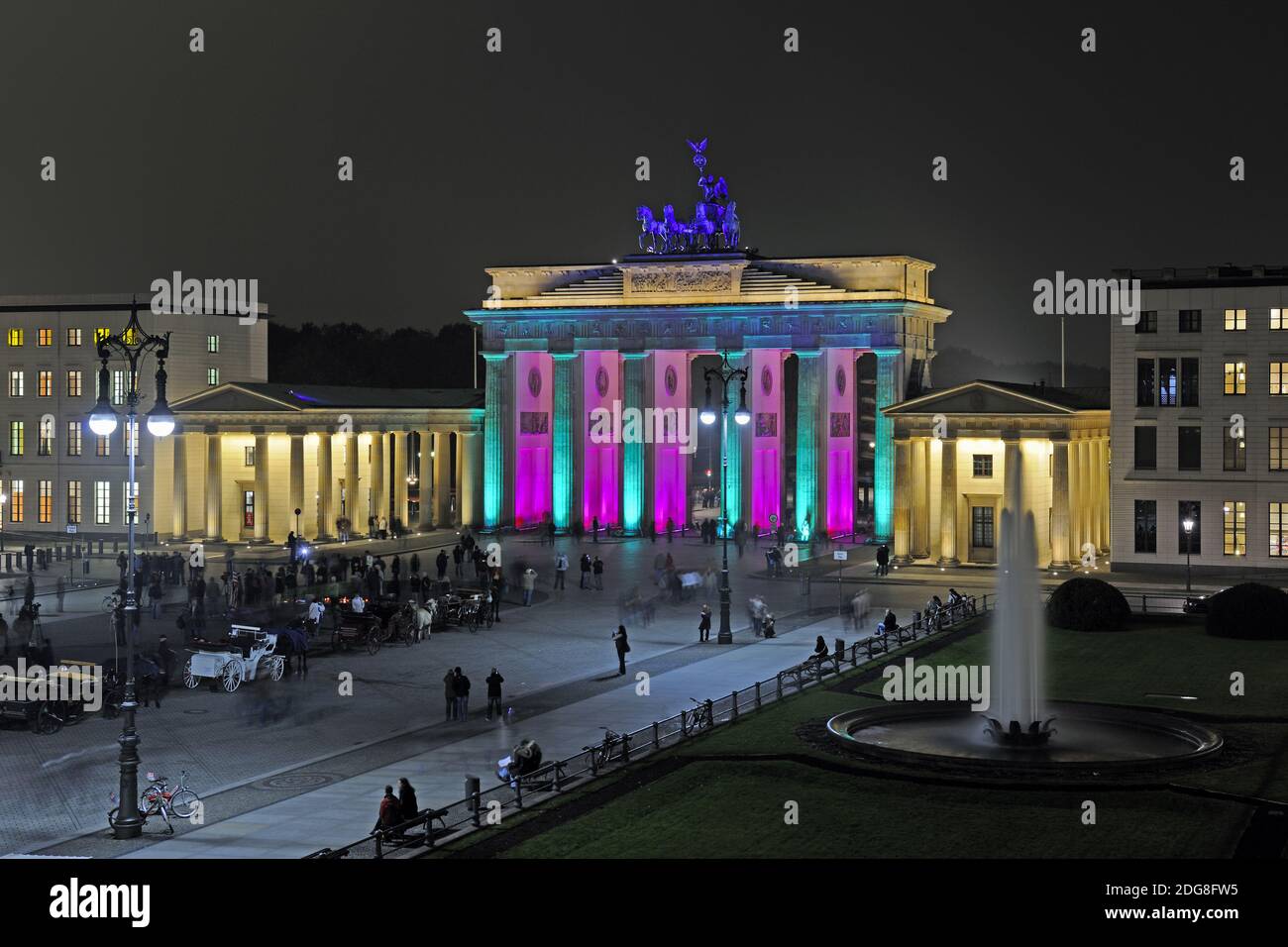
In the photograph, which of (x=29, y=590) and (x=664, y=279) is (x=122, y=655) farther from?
(x=664, y=279)

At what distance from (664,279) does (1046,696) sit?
5692cm

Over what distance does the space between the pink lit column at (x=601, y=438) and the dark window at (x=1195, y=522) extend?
34.2m

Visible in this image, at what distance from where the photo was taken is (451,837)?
2717cm

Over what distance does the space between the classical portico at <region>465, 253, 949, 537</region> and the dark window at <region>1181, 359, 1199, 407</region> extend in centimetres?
1922

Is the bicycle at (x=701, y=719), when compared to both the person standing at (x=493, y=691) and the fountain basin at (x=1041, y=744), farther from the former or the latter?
the person standing at (x=493, y=691)

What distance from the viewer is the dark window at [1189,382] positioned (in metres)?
71.0

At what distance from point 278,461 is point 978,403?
3702 centimetres

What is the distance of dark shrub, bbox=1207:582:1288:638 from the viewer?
50.6 m

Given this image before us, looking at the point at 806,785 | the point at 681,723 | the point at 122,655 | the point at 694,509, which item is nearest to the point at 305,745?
the point at 681,723

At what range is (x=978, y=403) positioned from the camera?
7688 cm

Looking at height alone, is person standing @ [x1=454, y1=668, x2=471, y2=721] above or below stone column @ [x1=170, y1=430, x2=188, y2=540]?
below

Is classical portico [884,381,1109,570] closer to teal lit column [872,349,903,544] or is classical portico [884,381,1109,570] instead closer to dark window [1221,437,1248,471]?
dark window [1221,437,1248,471]

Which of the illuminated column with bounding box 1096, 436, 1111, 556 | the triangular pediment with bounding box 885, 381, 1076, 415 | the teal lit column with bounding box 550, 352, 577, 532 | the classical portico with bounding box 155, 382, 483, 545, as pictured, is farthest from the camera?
the teal lit column with bounding box 550, 352, 577, 532

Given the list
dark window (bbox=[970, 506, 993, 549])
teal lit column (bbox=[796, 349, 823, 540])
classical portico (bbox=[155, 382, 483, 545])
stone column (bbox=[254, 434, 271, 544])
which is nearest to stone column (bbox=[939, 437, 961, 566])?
dark window (bbox=[970, 506, 993, 549])
